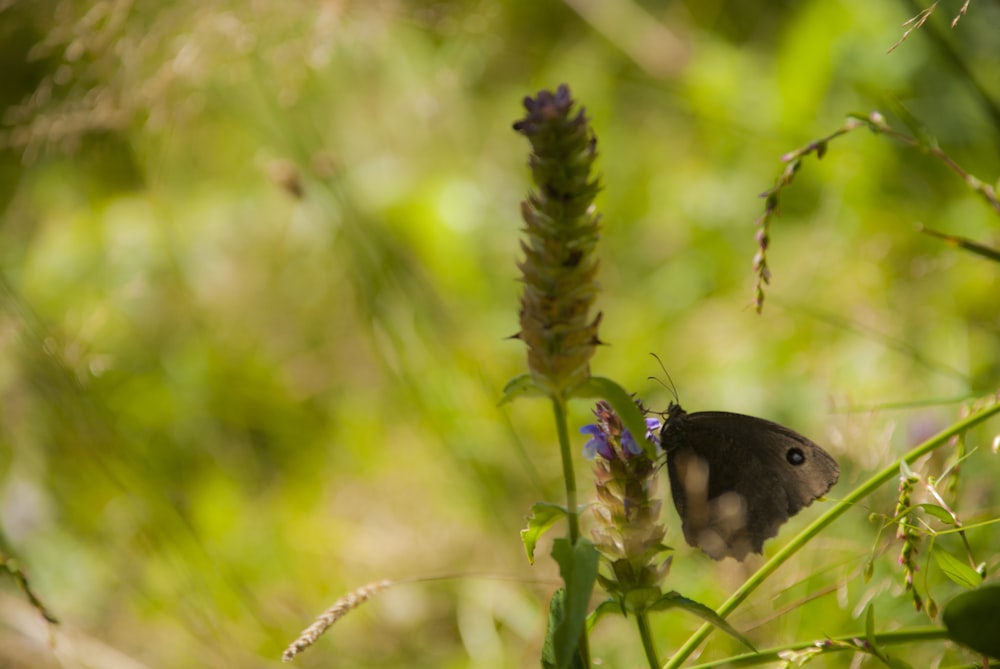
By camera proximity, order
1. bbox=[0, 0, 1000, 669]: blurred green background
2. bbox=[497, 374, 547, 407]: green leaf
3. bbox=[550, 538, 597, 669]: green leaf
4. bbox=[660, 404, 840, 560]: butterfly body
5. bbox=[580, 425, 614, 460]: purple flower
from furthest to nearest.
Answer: bbox=[0, 0, 1000, 669]: blurred green background, bbox=[660, 404, 840, 560]: butterfly body, bbox=[580, 425, 614, 460]: purple flower, bbox=[497, 374, 547, 407]: green leaf, bbox=[550, 538, 597, 669]: green leaf

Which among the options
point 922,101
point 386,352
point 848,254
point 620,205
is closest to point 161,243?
point 386,352

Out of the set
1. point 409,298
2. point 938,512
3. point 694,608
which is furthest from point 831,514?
point 409,298

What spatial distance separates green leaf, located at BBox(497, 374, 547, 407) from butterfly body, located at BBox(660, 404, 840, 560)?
322 millimetres

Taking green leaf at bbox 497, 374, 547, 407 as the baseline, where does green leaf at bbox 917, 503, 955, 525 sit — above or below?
below

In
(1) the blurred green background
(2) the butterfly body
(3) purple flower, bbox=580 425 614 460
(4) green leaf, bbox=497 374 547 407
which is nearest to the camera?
(4) green leaf, bbox=497 374 547 407

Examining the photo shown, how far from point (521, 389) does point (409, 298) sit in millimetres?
1372

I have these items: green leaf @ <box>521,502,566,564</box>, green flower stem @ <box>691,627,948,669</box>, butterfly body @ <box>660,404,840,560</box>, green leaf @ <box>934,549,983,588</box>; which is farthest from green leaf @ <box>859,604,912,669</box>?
green leaf @ <box>521,502,566,564</box>

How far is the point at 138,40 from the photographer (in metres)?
2.49

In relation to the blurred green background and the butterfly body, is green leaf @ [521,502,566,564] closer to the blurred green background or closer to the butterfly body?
the butterfly body

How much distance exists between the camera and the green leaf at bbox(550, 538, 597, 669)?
2.69 feet

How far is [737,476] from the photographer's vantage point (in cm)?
131

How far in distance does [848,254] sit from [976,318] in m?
0.44

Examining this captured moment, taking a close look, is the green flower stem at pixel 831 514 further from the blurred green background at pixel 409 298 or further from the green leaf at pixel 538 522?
the blurred green background at pixel 409 298

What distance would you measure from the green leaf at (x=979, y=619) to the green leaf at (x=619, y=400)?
35cm
